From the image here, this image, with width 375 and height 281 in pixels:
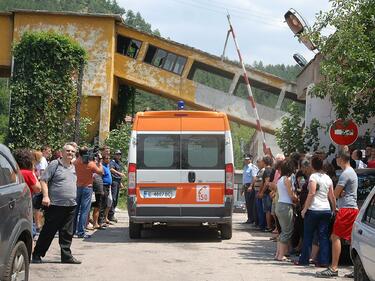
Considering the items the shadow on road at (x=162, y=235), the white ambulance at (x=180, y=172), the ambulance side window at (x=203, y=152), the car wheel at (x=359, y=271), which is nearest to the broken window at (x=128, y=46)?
the shadow on road at (x=162, y=235)

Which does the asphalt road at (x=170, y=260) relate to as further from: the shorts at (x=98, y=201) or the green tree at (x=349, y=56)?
the green tree at (x=349, y=56)

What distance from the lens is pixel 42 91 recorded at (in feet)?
95.3

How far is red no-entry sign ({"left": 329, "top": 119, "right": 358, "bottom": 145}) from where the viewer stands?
51.1 feet

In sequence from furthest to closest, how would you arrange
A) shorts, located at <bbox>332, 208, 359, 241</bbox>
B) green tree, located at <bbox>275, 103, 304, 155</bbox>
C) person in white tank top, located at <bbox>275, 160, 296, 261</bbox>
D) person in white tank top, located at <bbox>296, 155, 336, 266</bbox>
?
green tree, located at <bbox>275, 103, 304, 155</bbox>
person in white tank top, located at <bbox>275, 160, 296, 261</bbox>
person in white tank top, located at <bbox>296, 155, 336, 266</bbox>
shorts, located at <bbox>332, 208, 359, 241</bbox>

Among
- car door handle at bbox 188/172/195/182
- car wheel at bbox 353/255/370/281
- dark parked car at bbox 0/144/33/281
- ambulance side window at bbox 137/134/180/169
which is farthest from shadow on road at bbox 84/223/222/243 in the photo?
car wheel at bbox 353/255/370/281

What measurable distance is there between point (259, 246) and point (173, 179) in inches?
84.3

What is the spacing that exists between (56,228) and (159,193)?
3.81 meters

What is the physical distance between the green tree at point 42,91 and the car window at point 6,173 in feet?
70.9

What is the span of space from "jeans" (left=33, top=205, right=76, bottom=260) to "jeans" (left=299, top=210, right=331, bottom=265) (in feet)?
11.7

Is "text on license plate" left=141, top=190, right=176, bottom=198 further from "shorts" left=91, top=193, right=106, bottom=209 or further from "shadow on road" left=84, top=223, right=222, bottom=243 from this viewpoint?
"shorts" left=91, top=193, right=106, bottom=209

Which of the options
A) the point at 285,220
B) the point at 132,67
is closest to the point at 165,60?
the point at 132,67

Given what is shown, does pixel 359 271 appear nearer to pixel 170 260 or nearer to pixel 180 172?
pixel 170 260

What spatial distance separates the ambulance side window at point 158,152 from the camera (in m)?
14.2

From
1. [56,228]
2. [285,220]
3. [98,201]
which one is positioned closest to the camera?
[56,228]
